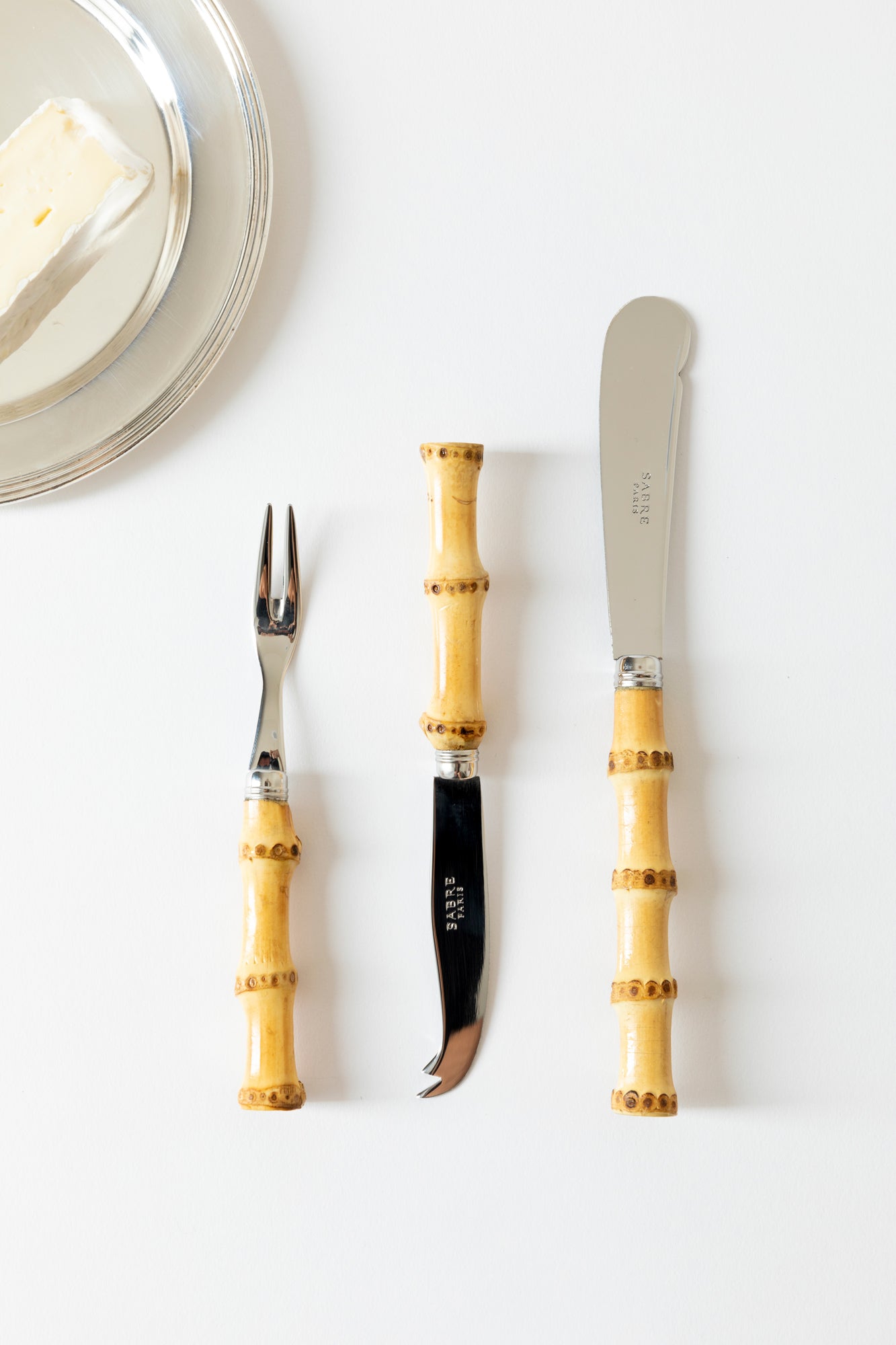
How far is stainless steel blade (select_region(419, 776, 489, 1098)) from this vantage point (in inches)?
31.3

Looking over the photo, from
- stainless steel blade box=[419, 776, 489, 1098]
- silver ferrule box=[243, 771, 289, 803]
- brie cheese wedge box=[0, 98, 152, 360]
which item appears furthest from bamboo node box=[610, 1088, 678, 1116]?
brie cheese wedge box=[0, 98, 152, 360]

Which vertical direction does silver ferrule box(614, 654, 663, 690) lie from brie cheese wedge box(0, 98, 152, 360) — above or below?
below

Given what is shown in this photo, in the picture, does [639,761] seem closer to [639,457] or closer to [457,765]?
[457,765]

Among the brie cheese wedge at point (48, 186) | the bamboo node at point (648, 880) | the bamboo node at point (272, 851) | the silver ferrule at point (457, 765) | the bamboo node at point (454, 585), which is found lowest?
the bamboo node at point (648, 880)

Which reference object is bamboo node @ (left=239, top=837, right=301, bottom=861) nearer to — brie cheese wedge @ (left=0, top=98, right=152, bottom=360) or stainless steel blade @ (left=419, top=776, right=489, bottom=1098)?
stainless steel blade @ (left=419, top=776, right=489, bottom=1098)

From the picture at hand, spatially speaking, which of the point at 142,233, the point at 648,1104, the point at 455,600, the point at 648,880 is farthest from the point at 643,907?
the point at 142,233

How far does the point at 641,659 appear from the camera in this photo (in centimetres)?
81

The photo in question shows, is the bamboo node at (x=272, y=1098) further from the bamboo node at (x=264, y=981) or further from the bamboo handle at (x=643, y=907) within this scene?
the bamboo handle at (x=643, y=907)

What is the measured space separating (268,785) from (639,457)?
40cm

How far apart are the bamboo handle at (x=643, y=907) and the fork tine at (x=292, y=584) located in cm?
27

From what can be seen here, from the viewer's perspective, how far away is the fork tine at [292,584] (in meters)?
0.82

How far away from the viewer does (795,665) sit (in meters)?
0.85

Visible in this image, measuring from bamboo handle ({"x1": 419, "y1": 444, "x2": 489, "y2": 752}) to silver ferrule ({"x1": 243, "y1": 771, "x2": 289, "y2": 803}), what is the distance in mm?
120

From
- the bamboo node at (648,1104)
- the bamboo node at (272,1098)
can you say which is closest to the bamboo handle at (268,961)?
the bamboo node at (272,1098)
